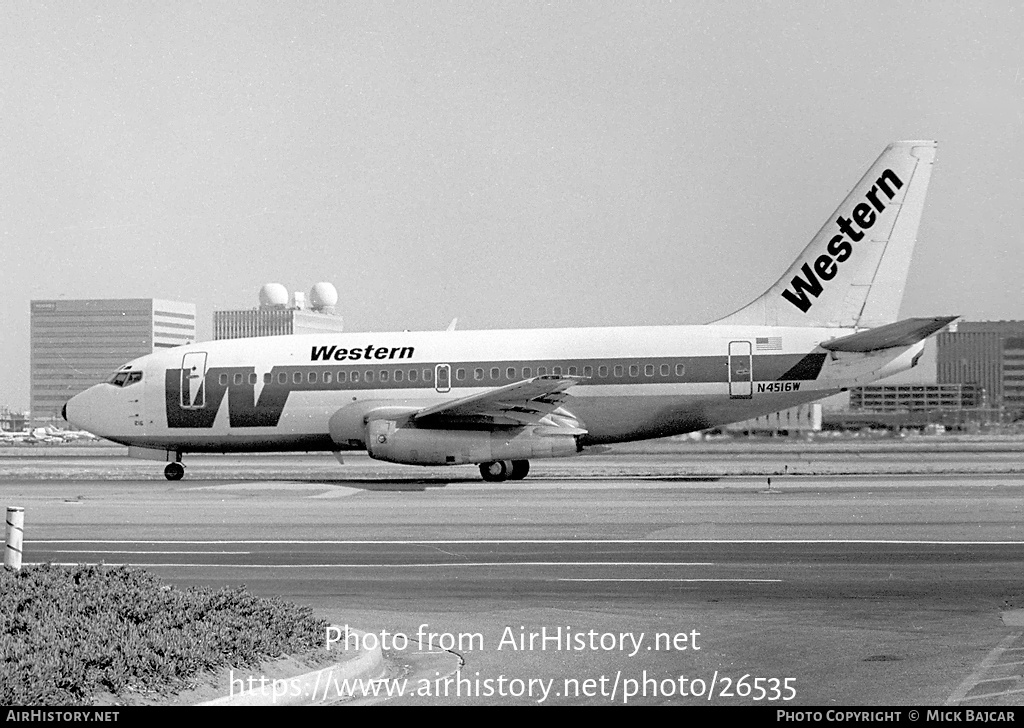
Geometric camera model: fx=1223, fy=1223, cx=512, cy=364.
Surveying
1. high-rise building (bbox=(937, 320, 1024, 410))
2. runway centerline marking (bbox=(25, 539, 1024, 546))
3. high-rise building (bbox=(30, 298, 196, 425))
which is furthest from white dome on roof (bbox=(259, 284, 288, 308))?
runway centerline marking (bbox=(25, 539, 1024, 546))

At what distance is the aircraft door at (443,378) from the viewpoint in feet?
112

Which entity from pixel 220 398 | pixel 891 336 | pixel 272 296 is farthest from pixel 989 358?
pixel 272 296

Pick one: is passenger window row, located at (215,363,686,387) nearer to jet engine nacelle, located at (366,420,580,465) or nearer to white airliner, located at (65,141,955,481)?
white airliner, located at (65,141,955,481)

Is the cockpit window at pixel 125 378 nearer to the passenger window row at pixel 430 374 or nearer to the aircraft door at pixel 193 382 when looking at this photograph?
the aircraft door at pixel 193 382

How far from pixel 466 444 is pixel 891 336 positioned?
11497 mm

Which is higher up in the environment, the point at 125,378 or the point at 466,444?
the point at 125,378

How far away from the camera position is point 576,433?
32562 millimetres

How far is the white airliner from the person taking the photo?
32469 mm

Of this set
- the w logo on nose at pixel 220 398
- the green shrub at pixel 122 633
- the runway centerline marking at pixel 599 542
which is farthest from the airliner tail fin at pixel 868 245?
the green shrub at pixel 122 633

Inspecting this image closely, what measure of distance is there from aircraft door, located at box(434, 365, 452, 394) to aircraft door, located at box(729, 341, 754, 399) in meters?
7.71

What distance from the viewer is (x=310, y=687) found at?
9.01 m

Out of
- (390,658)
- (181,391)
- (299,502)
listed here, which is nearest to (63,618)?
(390,658)

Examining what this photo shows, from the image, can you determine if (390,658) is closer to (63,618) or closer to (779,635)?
(63,618)

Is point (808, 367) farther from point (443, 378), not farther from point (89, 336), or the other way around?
point (89, 336)
